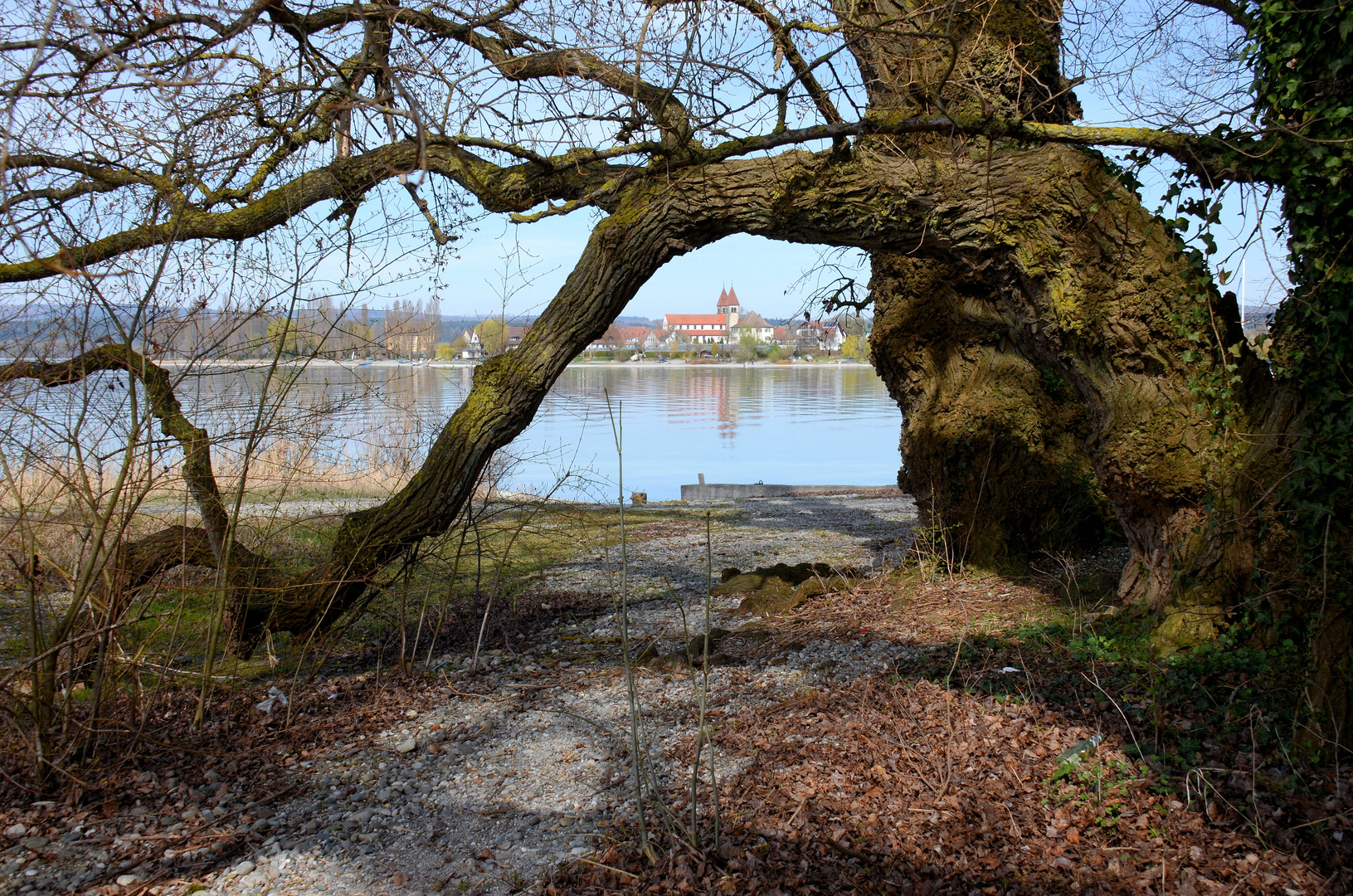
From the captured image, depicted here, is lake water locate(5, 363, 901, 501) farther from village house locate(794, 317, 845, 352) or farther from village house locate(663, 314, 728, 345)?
village house locate(663, 314, 728, 345)

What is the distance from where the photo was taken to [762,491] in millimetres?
17391

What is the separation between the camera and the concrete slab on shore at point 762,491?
55.6ft

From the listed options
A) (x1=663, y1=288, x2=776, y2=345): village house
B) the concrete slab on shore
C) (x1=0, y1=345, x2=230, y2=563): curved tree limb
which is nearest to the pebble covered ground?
(x1=0, y1=345, x2=230, y2=563): curved tree limb

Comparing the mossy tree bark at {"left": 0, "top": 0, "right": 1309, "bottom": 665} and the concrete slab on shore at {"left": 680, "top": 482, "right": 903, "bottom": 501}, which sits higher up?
the mossy tree bark at {"left": 0, "top": 0, "right": 1309, "bottom": 665}

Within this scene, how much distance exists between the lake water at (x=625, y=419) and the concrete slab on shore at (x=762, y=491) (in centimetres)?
175

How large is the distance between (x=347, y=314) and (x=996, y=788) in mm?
4024

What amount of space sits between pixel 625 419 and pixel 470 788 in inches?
958

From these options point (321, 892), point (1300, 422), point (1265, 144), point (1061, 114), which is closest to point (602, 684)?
point (321, 892)

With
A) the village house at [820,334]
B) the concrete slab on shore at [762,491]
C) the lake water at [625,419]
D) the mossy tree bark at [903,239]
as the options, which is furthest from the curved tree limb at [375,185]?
the concrete slab on shore at [762,491]

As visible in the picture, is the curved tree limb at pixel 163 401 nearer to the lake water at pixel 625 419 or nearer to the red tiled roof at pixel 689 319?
the lake water at pixel 625 419

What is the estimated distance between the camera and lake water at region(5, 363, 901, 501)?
477 cm

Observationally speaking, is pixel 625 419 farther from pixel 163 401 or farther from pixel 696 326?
pixel 696 326

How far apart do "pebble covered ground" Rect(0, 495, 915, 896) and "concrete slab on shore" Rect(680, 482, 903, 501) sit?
34.1 ft

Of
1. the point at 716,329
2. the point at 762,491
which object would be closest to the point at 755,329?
the point at 716,329
